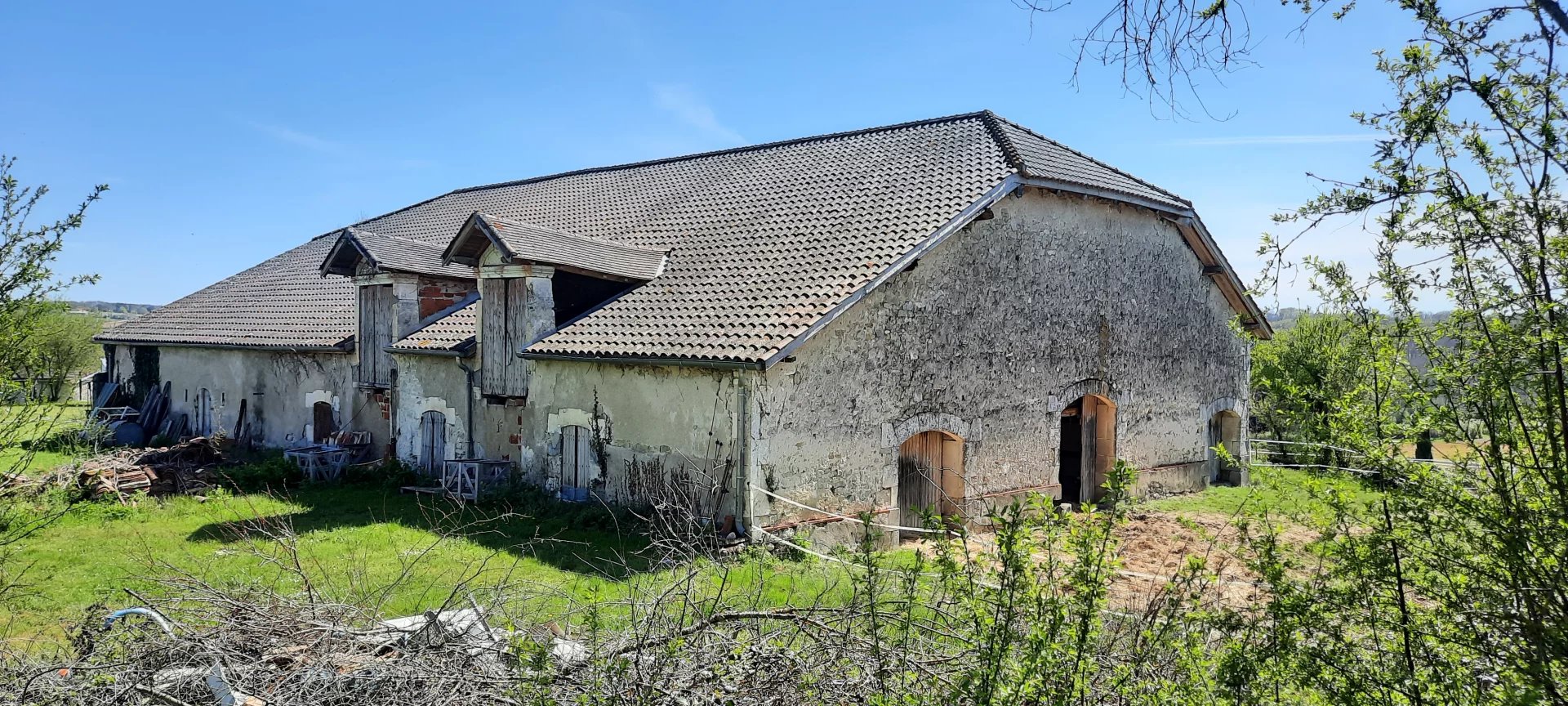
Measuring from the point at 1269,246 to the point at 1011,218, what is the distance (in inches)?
352

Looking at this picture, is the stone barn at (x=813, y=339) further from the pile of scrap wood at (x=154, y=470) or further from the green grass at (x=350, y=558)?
the pile of scrap wood at (x=154, y=470)

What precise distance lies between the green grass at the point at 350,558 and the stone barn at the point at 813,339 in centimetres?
122

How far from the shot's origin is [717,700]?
405 cm

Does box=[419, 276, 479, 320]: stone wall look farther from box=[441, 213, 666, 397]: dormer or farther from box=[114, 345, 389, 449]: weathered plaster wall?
box=[441, 213, 666, 397]: dormer

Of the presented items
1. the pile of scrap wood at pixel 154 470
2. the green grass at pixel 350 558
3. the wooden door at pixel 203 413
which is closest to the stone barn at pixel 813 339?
the green grass at pixel 350 558

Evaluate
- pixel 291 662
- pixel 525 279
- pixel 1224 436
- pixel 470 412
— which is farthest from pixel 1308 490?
pixel 1224 436

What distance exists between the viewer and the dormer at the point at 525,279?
12.2 metres

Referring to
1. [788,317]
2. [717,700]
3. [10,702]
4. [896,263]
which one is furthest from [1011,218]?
[10,702]

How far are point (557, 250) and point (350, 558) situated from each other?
190 inches

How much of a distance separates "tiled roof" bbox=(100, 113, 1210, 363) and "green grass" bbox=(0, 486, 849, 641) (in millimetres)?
2353

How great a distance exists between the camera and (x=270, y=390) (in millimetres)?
18203

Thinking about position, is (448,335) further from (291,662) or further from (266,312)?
(291,662)

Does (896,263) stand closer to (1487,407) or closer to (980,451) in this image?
(980,451)

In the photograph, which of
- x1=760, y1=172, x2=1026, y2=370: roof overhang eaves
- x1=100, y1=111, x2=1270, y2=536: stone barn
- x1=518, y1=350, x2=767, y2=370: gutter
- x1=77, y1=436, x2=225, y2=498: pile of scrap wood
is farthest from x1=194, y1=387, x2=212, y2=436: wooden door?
x1=760, y1=172, x2=1026, y2=370: roof overhang eaves
